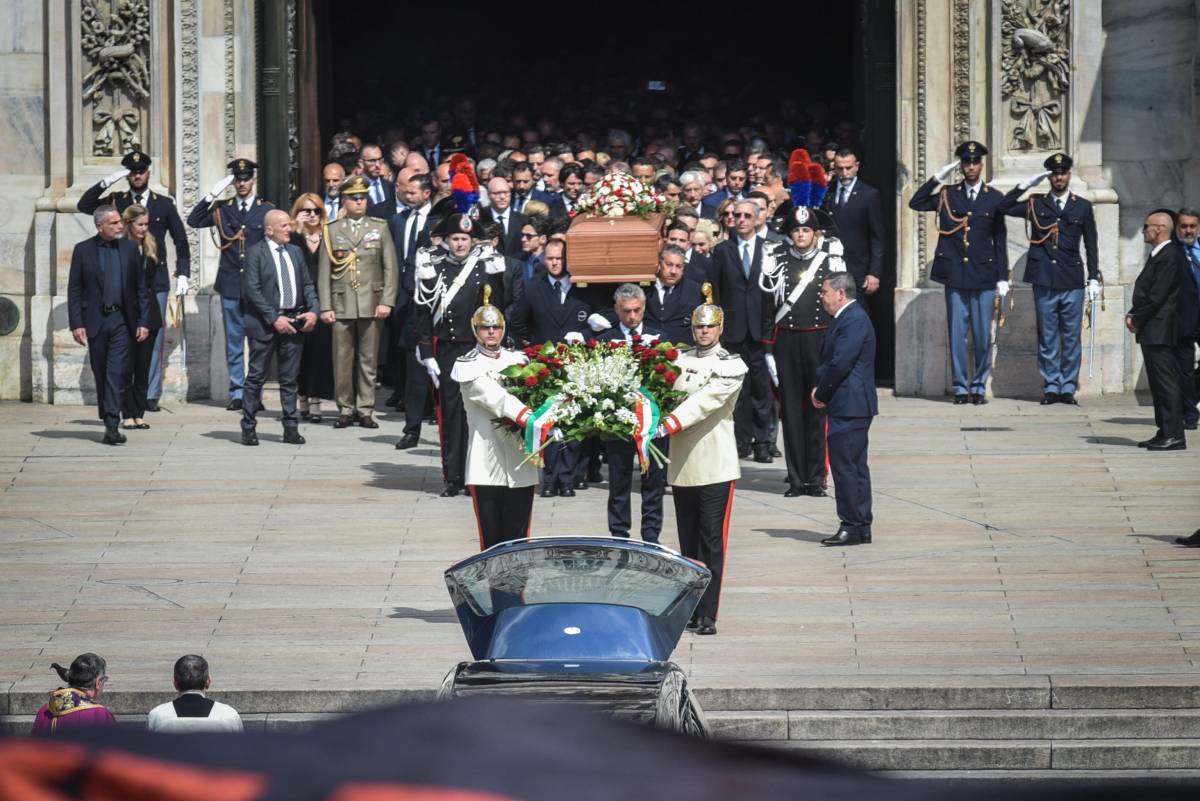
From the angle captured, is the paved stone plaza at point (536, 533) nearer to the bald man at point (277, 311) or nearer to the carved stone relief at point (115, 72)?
the bald man at point (277, 311)

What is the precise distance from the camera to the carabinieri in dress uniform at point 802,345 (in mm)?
14242

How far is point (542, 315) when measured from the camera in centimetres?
1421

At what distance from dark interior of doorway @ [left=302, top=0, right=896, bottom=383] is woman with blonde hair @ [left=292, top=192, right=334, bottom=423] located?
883 cm

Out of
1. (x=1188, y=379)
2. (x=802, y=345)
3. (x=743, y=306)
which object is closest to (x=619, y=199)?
(x=743, y=306)

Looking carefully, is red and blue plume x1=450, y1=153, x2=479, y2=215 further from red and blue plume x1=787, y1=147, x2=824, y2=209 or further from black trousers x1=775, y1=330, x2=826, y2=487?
black trousers x1=775, y1=330, x2=826, y2=487

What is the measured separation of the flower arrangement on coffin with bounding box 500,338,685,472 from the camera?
11.0 meters

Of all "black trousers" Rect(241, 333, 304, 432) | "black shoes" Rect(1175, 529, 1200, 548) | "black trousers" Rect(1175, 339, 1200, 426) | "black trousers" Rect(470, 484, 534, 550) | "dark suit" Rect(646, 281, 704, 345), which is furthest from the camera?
"black trousers" Rect(241, 333, 304, 432)

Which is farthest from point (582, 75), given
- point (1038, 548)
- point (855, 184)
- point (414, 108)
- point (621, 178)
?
point (1038, 548)

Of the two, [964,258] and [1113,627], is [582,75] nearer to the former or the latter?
[964,258]

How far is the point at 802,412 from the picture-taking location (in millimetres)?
14234

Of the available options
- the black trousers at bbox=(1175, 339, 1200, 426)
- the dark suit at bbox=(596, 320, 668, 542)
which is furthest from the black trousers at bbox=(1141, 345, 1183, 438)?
the dark suit at bbox=(596, 320, 668, 542)

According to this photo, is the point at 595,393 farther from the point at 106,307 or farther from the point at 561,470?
the point at 106,307

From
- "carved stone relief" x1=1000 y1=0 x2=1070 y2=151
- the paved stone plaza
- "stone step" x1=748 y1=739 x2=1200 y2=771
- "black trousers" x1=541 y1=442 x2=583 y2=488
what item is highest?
"carved stone relief" x1=1000 y1=0 x2=1070 y2=151

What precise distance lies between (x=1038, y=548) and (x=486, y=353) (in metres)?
3.75
